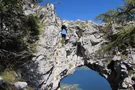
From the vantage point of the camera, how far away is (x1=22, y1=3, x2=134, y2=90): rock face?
740 inches

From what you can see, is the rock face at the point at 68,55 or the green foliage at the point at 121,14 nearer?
the green foliage at the point at 121,14

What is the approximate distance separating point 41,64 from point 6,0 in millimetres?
10858

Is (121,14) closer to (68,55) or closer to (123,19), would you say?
(123,19)

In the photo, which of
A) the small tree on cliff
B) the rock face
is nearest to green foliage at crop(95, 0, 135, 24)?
the small tree on cliff

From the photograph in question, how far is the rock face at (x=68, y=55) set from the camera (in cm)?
1880

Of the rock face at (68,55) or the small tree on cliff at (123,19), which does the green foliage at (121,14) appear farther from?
the rock face at (68,55)

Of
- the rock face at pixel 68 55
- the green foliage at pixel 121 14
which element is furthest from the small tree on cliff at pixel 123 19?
the rock face at pixel 68 55

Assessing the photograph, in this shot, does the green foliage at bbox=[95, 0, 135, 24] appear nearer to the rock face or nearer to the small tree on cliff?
the small tree on cliff

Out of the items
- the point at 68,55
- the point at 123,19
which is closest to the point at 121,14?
the point at 123,19

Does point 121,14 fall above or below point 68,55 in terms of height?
above

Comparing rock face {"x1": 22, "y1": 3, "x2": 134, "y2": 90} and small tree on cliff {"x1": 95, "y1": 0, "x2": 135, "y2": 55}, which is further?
rock face {"x1": 22, "y1": 3, "x2": 134, "y2": 90}

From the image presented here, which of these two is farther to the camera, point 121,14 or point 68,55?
point 68,55

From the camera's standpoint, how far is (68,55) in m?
24.9

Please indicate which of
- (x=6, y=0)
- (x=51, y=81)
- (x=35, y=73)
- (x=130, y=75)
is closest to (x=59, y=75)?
(x=51, y=81)
